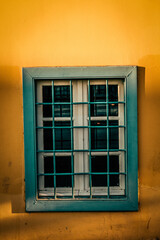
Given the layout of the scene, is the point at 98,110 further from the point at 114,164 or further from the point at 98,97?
the point at 114,164

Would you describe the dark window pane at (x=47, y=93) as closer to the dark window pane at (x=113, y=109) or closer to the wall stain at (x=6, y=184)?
the dark window pane at (x=113, y=109)

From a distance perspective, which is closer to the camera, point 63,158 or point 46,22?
point 46,22

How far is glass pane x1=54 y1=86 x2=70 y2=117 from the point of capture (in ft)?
7.68

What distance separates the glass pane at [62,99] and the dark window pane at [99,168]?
685mm

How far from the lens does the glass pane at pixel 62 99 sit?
2.34 m

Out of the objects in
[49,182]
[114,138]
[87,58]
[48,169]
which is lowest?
[49,182]

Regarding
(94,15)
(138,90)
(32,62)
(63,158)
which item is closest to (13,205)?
(63,158)

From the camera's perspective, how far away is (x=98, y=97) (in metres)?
2.34

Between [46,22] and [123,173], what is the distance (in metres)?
2.07

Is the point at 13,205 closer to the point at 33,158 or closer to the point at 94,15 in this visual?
the point at 33,158

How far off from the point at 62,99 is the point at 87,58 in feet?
1.92

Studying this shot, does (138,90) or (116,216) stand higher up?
(138,90)

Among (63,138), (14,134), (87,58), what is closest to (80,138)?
(63,138)

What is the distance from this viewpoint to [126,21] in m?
2.23
